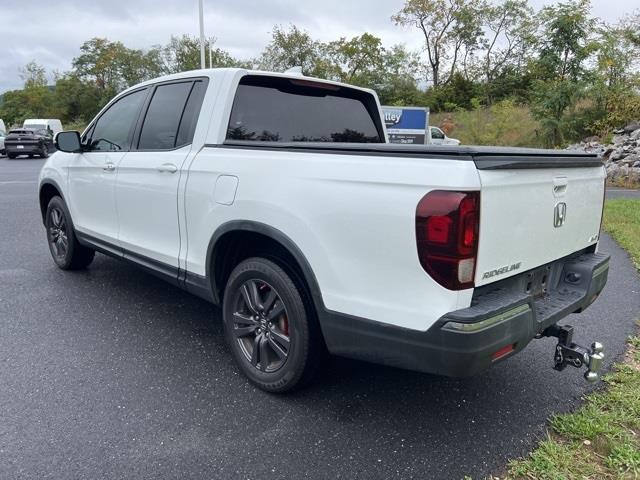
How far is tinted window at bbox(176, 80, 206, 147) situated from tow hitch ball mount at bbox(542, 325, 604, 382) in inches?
100

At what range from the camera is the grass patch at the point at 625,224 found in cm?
642

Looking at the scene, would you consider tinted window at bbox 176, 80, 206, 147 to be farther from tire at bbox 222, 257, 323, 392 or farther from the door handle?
tire at bbox 222, 257, 323, 392

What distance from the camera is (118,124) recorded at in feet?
14.0

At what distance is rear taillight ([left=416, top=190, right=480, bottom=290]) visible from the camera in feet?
6.46

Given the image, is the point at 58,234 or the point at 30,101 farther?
the point at 30,101

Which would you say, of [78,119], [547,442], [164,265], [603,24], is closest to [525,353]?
[547,442]

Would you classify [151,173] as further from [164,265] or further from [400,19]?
[400,19]

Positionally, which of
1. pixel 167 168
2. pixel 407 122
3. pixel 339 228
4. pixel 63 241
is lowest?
pixel 63 241

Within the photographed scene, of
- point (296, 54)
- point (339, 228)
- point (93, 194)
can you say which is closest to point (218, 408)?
point (339, 228)

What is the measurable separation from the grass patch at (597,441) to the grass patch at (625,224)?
3.33 meters

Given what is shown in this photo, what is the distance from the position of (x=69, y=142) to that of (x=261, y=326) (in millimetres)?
2870

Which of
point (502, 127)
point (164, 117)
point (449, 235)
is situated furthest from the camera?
point (502, 127)

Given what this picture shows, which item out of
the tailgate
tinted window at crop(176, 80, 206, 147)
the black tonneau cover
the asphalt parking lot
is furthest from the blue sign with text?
the black tonneau cover

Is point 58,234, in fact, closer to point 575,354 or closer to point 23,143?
point 575,354
